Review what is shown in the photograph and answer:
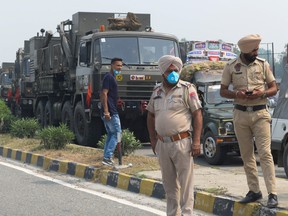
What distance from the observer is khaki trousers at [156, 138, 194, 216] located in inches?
240

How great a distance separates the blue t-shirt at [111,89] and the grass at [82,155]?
100 centimetres

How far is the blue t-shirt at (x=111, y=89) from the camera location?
10312 millimetres

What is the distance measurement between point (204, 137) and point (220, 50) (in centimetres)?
1895

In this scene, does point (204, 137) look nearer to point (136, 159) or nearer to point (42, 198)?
point (136, 159)

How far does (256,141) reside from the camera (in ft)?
22.3

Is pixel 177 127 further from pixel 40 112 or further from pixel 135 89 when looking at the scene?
pixel 40 112

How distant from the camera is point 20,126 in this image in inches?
664

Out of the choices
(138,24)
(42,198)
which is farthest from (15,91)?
(42,198)

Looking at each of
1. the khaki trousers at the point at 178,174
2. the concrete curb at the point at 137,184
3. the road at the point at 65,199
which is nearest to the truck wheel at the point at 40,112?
the concrete curb at the point at 137,184

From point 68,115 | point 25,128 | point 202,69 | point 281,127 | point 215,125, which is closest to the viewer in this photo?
point 281,127

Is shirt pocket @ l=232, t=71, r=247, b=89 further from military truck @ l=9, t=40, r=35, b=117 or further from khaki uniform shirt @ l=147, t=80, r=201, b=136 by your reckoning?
military truck @ l=9, t=40, r=35, b=117

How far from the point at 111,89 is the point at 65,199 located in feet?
7.69

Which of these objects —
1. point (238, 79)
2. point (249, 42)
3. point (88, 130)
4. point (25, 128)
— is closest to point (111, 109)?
point (238, 79)

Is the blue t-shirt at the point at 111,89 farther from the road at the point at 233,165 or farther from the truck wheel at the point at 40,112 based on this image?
the truck wheel at the point at 40,112
